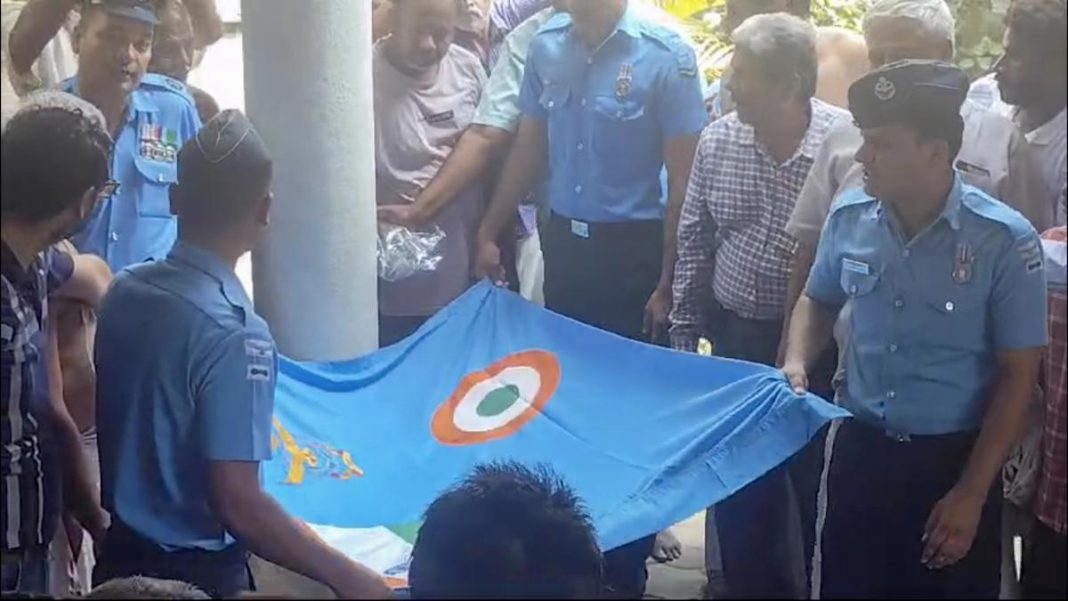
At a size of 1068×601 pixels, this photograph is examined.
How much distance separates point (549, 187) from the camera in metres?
4.18

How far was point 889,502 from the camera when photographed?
2.84m

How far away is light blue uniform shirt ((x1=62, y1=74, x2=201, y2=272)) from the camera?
10.8 feet

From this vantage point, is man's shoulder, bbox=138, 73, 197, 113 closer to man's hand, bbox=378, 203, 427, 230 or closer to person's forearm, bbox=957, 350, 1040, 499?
man's hand, bbox=378, 203, 427, 230

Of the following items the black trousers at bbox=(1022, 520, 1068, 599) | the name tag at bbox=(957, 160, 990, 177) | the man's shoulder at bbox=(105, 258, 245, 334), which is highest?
the name tag at bbox=(957, 160, 990, 177)

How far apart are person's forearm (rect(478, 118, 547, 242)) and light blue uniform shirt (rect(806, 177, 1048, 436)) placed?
57.2 inches

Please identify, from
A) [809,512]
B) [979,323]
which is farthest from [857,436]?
[809,512]

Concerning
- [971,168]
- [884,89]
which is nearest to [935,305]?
[971,168]

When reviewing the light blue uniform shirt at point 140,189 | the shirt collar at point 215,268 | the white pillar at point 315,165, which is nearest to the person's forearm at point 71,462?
the shirt collar at point 215,268

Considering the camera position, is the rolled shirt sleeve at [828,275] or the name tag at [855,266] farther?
the rolled shirt sleeve at [828,275]

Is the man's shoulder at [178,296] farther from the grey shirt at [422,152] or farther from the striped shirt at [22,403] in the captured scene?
the grey shirt at [422,152]

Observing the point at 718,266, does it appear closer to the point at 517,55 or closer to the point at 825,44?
the point at 825,44

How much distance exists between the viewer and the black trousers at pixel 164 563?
2367mm

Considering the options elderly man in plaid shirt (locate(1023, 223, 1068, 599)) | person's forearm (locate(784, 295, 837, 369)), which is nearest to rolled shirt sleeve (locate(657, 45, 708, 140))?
person's forearm (locate(784, 295, 837, 369))

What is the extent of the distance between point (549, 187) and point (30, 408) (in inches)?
82.5
